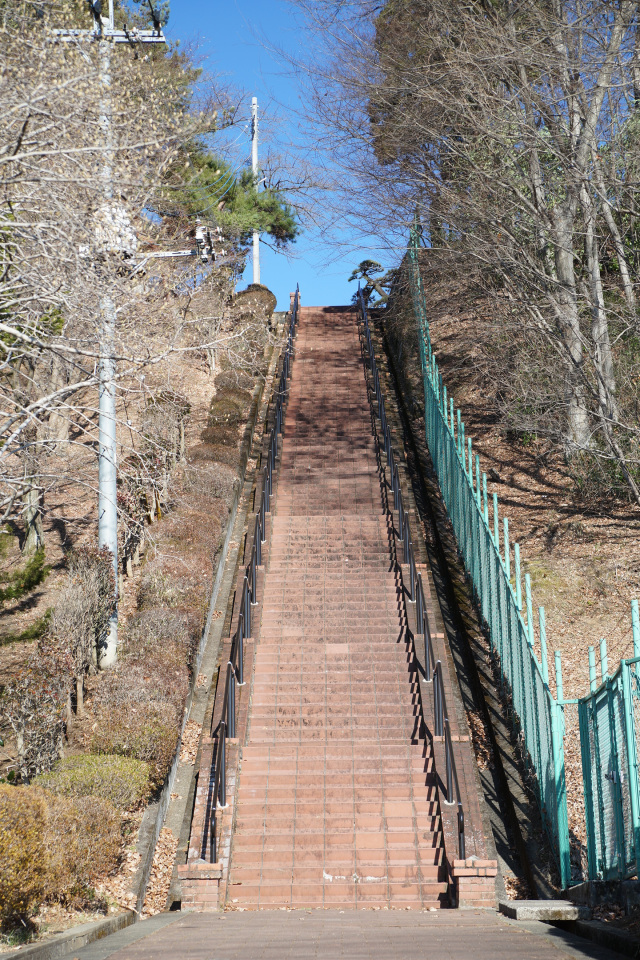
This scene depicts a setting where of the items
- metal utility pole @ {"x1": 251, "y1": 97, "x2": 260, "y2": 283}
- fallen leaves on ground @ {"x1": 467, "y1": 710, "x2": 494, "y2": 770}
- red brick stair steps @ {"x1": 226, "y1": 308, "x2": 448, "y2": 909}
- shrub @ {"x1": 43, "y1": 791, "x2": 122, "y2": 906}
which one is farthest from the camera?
metal utility pole @ {"x1": 251, "y1": 97, "x2": 260, "y2": 283}

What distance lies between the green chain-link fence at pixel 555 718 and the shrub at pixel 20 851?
403 cm

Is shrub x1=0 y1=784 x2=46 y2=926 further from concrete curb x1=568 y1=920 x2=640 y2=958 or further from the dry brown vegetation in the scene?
the dry brown vegetation

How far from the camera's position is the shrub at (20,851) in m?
5.44

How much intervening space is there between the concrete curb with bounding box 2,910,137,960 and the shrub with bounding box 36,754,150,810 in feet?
4.17

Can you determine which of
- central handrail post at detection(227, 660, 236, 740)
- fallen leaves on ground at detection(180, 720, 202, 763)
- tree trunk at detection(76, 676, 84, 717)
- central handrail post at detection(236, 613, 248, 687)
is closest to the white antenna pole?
tree trunk at detection(76, 676, 84, 717)

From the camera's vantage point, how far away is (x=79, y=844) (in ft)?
23.1

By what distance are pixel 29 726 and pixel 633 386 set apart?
11824 millimetres

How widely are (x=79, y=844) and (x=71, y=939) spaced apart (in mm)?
1262

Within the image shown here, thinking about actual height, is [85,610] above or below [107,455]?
below

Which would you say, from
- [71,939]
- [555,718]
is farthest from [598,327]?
[71,939]

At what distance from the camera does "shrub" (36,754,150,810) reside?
8195 millimetres

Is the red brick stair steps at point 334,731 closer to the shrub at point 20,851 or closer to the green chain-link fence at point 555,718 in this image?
the green chain-link fence at point 555,718

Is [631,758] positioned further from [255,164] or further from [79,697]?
[255,164]

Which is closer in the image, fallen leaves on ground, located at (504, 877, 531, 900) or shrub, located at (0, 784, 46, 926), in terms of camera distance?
shrub, located at (0, 784, 46, 926)
